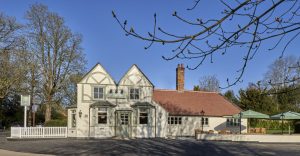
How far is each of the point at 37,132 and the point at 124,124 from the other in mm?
7434

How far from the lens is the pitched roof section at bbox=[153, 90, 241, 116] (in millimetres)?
43625

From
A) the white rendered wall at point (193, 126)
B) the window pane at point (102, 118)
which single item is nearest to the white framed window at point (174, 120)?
the white rendered wall at point (193, 126)

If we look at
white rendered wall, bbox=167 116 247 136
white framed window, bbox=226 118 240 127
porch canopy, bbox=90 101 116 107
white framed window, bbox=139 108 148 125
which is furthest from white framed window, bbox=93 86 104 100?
white framed window, bbox=226 118 240 127

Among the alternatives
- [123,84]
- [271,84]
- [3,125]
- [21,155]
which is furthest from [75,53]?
[271,84]

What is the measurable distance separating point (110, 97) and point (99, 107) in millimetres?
1531

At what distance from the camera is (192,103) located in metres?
45.5

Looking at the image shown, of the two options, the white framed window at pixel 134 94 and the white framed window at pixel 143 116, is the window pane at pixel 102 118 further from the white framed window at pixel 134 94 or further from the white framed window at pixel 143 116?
the white framed window at pixel 143 116

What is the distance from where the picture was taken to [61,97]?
4681cm

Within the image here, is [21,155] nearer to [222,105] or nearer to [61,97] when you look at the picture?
[61,97]

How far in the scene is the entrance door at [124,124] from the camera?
37222 mm

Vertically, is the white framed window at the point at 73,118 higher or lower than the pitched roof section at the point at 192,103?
lower

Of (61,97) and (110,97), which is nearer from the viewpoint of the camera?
(110,97)

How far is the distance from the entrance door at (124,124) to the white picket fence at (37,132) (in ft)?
15.3

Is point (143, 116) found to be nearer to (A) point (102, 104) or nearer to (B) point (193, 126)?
(A) point (102, 104)
